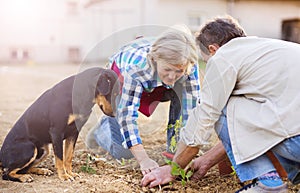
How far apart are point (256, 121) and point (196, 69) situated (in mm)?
1119

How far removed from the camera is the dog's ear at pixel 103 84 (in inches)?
133

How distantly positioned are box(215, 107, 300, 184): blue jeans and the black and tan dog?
1001 mm

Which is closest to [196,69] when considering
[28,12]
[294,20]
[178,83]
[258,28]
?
[178,83]

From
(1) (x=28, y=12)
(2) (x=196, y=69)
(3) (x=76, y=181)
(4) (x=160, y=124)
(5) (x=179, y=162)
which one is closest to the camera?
(5) (x=179, y=162)

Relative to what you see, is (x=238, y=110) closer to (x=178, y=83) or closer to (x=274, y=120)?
(x=274, y=120)

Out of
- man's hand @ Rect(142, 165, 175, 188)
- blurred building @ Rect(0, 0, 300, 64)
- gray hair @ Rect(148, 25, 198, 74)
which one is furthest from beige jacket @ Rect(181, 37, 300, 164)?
blurred building @ Rect(0, 0, 300, 64)

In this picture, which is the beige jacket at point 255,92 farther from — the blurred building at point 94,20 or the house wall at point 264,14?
the house wall at point 264,14

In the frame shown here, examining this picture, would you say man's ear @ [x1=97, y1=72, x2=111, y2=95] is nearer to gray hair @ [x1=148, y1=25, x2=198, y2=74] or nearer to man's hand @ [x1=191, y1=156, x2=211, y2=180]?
gray hair @ [x1=148, y1=25, x2=198, y2=74]

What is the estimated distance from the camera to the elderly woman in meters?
3.21

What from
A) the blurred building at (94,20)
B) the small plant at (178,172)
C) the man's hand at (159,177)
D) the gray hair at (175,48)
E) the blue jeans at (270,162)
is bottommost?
the blurred building at (94,20)

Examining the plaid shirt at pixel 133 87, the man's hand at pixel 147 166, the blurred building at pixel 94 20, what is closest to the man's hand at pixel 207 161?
the man's hand at pixel 147 166

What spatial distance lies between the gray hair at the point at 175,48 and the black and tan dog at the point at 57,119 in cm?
43

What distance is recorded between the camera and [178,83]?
3.80 metres

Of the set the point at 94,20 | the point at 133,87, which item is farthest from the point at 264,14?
the point at 133,87
